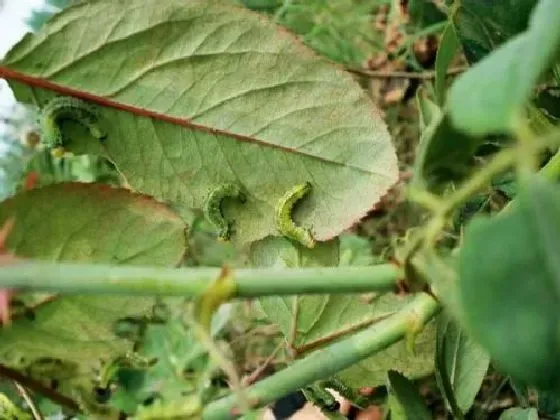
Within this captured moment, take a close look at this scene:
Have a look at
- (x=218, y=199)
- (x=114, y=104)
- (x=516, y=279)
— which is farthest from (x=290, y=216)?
(x=516, y=279)

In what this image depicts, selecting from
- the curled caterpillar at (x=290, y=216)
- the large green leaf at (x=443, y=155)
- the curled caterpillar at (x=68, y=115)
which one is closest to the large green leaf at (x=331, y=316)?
the curled caterpillar at (x=290, y=216)

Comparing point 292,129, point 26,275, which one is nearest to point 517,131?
point 26,275

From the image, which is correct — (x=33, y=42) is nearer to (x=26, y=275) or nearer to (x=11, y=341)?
(x=11, y=341)

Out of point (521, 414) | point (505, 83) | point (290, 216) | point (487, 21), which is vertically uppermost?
point (505, 83)

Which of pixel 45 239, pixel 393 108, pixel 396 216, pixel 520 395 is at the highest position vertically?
pixel 45 239

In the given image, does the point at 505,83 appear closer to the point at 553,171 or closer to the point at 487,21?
the point at 553,171

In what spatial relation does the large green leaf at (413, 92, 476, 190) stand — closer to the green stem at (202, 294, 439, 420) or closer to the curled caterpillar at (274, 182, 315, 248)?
the green stem at (202, 294, 439, 420)
